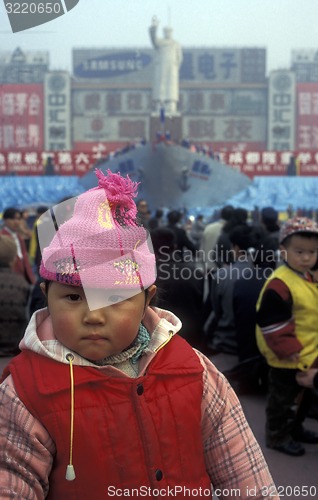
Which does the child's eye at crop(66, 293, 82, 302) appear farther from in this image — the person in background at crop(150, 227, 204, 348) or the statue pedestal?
the statue pedestal

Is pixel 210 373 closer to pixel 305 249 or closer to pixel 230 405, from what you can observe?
pixel 230 405

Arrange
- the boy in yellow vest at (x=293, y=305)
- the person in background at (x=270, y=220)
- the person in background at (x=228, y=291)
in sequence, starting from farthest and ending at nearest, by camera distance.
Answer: the person in background at (x=270, y=220)
the person in background at (x=228, y=291)
the boy in yellow vest at (x=293, y=305)

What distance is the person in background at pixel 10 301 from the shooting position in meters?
4.76

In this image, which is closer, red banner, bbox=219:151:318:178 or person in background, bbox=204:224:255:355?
person in background, bbox=204:224:255:355

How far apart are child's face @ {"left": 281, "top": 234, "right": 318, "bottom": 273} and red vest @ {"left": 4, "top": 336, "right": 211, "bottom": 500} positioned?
210cm

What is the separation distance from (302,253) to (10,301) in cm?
214

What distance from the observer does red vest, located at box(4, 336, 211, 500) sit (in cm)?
138

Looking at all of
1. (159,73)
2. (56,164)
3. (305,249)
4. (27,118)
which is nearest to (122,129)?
(27,118)

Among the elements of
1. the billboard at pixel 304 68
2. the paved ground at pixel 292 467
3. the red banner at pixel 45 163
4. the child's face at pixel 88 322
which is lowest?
the paved ground at pixel 292 467

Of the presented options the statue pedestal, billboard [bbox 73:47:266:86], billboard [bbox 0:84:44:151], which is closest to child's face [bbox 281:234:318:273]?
the statue pedestal

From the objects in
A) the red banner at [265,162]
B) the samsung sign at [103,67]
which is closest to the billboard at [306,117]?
the samsung sign at [103,67]

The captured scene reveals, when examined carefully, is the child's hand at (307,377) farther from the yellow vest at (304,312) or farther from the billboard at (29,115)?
the billboard at (29,115)

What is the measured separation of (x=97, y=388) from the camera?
1415 mm

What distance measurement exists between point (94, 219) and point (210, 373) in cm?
42
